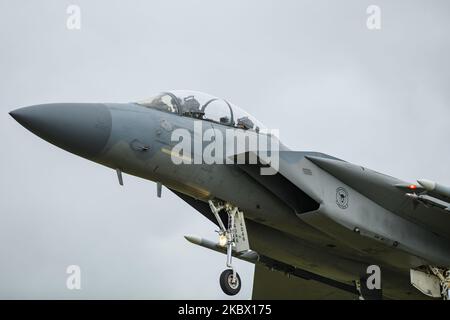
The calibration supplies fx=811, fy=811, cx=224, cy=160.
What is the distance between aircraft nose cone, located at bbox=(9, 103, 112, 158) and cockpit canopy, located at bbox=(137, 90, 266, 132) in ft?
4.00

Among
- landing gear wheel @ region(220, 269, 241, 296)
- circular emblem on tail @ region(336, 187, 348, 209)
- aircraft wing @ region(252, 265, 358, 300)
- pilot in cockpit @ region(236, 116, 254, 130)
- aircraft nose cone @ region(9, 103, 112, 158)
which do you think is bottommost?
landing gear wheel @ region(220, 269, 241, 296)

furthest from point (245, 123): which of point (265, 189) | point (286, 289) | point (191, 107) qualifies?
point (286, 289)

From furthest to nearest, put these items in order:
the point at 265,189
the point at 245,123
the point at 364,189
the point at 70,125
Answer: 1. the point at 364,189
2. the point at 245,123
3. the point at 265,189
4. the point at 70,125

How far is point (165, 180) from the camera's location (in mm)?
13461

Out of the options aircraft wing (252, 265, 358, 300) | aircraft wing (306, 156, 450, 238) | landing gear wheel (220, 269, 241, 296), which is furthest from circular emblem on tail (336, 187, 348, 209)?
aircraft wing (252, 265, 358, 300)

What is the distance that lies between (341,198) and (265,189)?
53.4 inches

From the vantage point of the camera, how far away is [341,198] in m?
14.3

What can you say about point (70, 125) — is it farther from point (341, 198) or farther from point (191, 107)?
point (341, 198)

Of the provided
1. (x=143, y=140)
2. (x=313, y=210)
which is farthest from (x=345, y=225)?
(x=143, y=140)

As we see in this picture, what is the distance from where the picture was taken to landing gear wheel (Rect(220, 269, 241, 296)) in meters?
12.9

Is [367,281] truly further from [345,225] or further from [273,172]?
[273,172]

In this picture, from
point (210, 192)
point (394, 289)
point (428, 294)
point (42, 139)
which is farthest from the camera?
point (394, 289)

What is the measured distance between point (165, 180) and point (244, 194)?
1.48 metres

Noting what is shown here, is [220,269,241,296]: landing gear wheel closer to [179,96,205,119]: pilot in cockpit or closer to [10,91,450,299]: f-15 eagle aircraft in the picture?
[10,91,450,299]: f-15 eagle aircraft
